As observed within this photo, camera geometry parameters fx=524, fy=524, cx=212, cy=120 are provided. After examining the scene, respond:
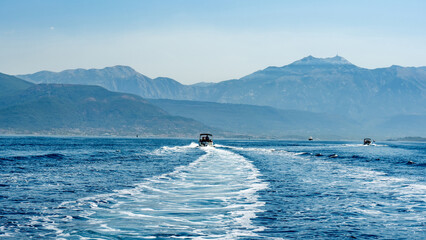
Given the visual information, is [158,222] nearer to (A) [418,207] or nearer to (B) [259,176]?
(A) [418,207]

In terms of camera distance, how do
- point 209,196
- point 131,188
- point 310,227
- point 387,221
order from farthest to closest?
point 131,188 → point 209,196 → point 387,221 → point 310,227

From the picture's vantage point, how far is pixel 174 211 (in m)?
31.3

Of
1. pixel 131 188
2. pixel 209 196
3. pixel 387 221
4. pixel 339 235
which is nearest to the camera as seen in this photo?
pixel 339 235

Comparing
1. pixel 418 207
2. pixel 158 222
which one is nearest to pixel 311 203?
pixel 418 207

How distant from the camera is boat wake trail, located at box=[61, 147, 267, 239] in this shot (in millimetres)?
25375

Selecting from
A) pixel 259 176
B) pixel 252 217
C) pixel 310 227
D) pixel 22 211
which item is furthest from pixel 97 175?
pixel 310 227

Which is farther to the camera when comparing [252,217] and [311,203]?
[311,203]

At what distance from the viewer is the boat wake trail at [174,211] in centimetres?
2538

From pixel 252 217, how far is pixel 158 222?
5651 millimetres

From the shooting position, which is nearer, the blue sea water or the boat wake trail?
the boat wake trail

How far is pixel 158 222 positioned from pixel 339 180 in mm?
31692

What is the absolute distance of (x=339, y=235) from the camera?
25609 millimetres

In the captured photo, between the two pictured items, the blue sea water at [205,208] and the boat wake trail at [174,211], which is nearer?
the boat wake trail at [174,211]

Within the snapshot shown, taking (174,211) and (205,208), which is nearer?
(174,211)
